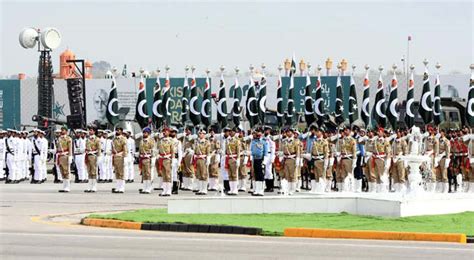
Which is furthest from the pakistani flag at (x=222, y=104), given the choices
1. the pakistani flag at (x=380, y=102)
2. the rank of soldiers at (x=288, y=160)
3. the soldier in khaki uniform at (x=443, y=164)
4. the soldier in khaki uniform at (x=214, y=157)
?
the soldier in khaki uniform at (x=443, y=164)

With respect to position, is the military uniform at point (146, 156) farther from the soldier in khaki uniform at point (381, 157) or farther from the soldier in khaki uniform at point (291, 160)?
the soldier in khaki uniform at point (381, 157)

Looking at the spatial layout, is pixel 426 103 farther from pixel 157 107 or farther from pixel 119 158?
pixel 157 107

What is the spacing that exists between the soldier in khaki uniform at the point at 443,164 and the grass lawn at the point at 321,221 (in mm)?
9003

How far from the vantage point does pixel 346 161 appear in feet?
109

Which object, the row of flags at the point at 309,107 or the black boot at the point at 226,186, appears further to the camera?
the black boot at the point at 226,186

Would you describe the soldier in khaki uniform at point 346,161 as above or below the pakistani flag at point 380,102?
below

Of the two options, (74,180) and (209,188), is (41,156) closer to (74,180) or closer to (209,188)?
(74,180)

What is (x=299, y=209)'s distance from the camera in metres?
24.7

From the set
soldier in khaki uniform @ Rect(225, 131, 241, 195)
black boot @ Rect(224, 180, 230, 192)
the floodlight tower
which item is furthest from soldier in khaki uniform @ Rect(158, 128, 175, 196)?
the floodlight tower

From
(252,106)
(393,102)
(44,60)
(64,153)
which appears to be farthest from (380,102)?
(44,60)

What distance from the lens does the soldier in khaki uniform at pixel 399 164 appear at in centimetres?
3278

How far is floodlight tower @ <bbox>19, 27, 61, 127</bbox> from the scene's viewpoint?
166ft

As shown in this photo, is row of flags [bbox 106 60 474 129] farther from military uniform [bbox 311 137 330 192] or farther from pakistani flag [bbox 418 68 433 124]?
military uniform [bbox 311 137 330 192]

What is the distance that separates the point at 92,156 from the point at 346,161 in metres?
6.90
